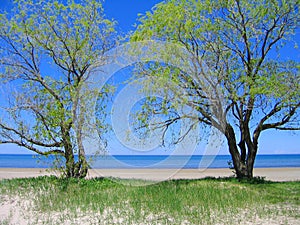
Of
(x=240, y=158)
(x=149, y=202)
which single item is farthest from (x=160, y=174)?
(x=149, y=202)

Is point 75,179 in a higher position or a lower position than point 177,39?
lower

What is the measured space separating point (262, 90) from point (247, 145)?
3.61 m

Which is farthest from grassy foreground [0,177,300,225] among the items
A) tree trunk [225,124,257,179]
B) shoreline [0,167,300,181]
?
shoreline [0,167,300,181]

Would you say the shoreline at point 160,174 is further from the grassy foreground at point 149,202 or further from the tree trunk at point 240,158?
the grassy foreground at point 149,202

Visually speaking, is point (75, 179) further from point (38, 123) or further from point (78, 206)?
point (78, 206)

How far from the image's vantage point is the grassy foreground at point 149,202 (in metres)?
8.56

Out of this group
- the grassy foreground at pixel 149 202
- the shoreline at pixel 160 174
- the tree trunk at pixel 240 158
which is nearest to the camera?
the grassy foreground at pixel 149 202

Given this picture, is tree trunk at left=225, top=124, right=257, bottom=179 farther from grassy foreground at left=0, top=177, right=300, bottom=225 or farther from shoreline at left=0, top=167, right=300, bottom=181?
shoreline at left=0, top=167, right=300, bottom=181

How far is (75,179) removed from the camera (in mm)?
13906

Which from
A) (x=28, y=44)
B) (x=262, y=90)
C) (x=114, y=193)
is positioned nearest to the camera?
(x=114, y=193)

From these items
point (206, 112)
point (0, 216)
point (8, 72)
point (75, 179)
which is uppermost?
point (8, 72)

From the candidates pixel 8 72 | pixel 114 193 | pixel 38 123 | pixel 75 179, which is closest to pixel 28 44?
pixel 8 72

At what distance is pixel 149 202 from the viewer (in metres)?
10.1

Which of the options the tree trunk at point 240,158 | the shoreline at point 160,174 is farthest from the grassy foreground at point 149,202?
the shoreline at point 160,174
